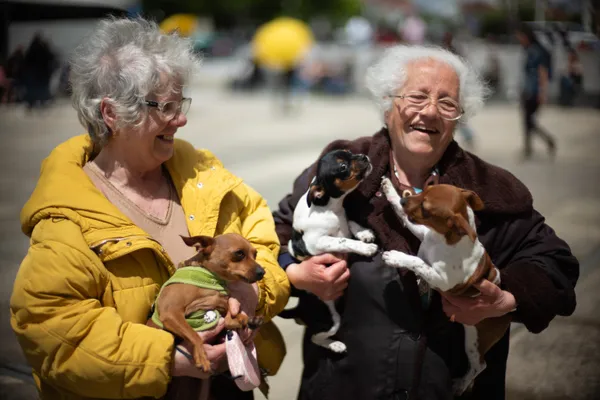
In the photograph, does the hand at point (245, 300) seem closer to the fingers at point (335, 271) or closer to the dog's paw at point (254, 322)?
the dog's paw at point (254, 322)

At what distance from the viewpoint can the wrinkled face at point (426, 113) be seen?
2.54 m

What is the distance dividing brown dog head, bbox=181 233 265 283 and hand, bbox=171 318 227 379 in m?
0.19

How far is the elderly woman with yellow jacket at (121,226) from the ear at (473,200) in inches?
32.1

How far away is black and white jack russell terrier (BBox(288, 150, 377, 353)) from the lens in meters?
2.50

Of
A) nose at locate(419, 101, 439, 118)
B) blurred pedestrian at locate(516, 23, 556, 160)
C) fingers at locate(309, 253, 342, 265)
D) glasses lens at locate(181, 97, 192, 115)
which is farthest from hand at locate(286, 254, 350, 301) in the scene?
blurred pedestrian at locate(516, 23, 556, 160)

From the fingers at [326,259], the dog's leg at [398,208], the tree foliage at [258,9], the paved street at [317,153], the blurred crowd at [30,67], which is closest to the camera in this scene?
the dog's leg at [398,208]

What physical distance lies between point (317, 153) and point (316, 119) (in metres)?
6.48

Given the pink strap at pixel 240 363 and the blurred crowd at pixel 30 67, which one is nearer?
the pink strap at pixel 240 363

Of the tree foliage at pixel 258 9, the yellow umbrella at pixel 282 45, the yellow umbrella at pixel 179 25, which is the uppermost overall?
the yellow umbrella at pixel 179 25

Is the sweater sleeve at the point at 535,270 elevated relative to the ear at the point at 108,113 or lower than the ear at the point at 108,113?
lower

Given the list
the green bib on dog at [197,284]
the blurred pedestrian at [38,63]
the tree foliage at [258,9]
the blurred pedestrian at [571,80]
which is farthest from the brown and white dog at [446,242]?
the tree foliage at [258,9]

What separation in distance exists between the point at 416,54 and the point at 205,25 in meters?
55.3

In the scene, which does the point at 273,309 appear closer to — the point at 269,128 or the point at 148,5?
the point at 269,128

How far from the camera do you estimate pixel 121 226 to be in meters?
2.31
